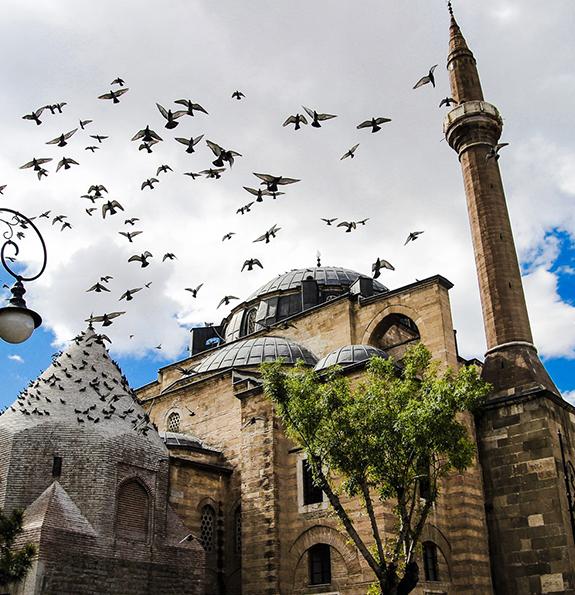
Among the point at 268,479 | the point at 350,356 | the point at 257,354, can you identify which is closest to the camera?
the point at 268,479

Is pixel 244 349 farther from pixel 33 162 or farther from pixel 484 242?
pixel 33 162

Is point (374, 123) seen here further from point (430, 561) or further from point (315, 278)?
point (315, 278)

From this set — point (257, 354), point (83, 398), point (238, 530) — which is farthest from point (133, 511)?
point (257, 354)

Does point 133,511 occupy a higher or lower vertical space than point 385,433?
lower

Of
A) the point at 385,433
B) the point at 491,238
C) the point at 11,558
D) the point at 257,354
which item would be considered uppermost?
the point at 491,238

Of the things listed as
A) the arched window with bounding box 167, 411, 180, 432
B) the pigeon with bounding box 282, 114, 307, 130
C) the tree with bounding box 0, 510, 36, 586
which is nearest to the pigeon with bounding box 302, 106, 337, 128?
the pigeon with bounding box 282, 114, 307, 130

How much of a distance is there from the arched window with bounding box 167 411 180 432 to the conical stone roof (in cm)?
500

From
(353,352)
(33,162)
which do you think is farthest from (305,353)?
(33,162)

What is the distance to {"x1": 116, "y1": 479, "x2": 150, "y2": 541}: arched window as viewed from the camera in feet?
42.8

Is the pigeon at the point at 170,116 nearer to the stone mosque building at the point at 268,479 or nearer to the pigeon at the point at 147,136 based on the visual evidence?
the pigeon at the point at 147,136

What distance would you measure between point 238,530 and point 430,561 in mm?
4638

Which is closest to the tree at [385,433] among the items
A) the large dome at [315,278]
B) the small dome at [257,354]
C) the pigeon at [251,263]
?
the pigeon at [251,263]

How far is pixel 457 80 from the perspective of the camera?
20547 mm

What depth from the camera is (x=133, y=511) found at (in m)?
13.4
